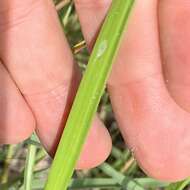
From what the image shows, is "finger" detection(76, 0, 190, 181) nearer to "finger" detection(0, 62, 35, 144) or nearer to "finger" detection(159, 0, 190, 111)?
"finger" detection(159, 0, 190, 111)

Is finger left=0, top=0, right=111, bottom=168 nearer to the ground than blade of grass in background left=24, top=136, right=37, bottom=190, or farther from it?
farther from it

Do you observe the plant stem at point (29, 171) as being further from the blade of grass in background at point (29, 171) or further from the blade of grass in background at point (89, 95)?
the blade of grass in background at point (89, 95)

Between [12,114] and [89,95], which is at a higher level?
[89,95]

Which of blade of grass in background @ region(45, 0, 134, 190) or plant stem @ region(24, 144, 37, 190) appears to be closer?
blade of grass in background @ region(45, 0, 134, 190)

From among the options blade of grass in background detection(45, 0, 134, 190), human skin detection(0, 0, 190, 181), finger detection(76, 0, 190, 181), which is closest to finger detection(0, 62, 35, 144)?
human skin detection(0, 0, 190, 181)

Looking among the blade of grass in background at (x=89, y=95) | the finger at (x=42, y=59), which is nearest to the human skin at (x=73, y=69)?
the finger at (x=42, y=59)

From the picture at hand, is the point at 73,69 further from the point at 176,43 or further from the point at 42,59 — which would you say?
the point at 176,43

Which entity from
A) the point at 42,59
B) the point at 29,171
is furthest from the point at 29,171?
the point at 42,59
